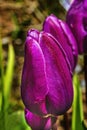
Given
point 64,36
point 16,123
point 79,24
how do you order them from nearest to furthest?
point 64,36 < point 79,24 < point 16,123

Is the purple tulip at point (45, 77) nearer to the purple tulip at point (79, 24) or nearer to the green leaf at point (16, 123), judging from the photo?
the purple tulip at point (79, 24)

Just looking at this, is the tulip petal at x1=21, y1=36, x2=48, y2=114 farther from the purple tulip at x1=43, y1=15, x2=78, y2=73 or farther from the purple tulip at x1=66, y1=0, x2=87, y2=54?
the purple tulip at x1=66, y1=0, x2=87, y2=54

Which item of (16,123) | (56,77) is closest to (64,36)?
(56,77)

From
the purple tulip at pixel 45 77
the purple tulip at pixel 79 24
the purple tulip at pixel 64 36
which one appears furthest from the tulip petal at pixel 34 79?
the purple tulip at pixel 79 24

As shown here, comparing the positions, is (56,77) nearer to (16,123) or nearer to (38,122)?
(38,122)

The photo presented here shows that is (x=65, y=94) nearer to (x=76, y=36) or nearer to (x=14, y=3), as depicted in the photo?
(x=76, y=36)

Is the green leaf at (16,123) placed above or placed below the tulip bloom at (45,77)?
below
